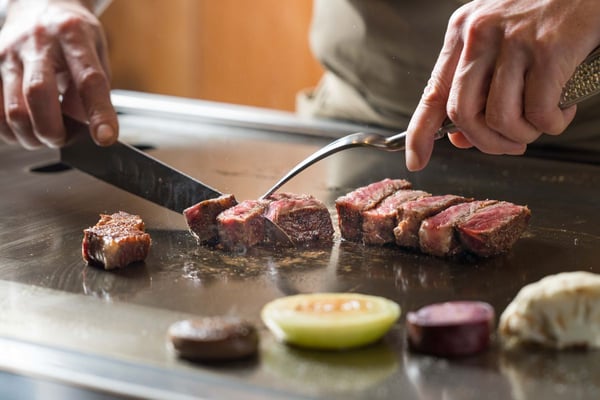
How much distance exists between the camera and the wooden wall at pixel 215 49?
21.5ft

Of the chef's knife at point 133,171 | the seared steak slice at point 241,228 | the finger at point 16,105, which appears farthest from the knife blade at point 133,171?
the seared steak slice at point 241,228

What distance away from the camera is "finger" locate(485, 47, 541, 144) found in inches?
85.0

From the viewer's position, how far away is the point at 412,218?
231 cm

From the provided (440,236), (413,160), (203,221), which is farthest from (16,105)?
(440,236)

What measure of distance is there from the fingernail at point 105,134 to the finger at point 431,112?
0.92 metres

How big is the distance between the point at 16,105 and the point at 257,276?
1.18 m

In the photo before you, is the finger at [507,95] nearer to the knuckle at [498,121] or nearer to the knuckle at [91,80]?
the knuckle at [498,121]

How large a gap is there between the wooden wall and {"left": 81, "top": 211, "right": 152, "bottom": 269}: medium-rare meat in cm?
444

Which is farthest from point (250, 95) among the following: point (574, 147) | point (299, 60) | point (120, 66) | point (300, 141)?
point (574, 147)

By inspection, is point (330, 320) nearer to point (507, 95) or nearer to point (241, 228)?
point (241, 228)

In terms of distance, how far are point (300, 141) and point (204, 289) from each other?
5.24 ft

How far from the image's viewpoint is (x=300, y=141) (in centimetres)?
355

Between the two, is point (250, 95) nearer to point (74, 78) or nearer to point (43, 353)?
point (74, 78)

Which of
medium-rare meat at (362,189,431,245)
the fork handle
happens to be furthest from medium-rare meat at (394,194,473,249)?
the fork handle
